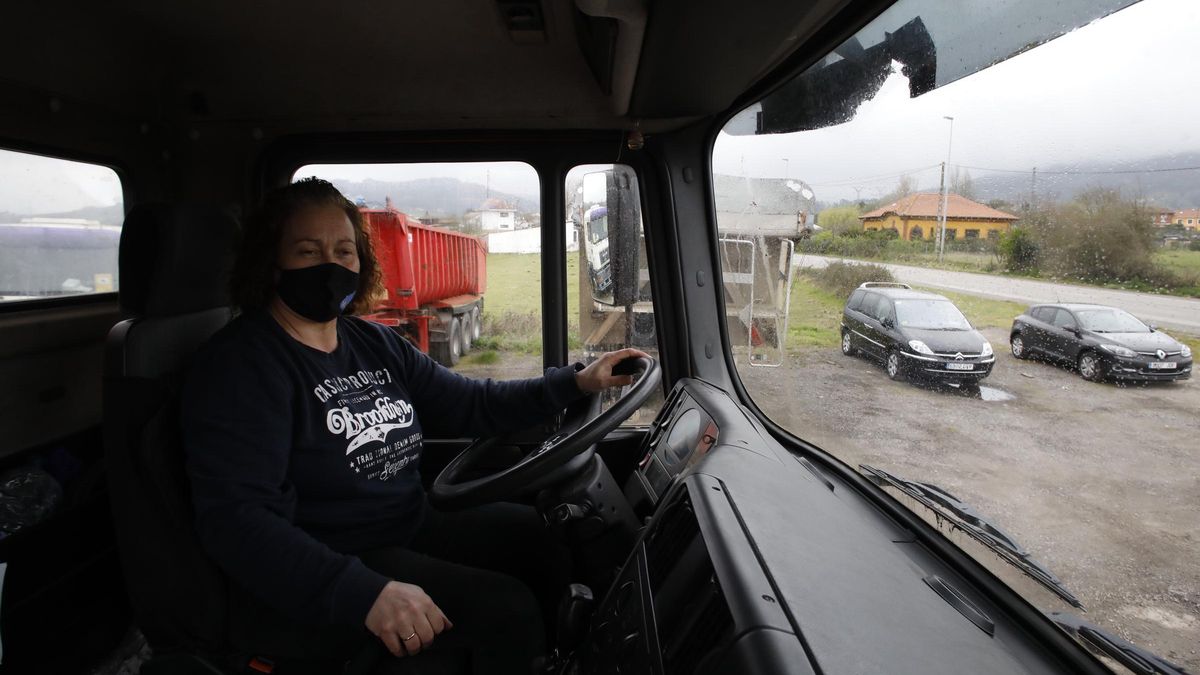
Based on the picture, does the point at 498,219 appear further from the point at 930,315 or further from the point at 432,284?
the point at 930,315

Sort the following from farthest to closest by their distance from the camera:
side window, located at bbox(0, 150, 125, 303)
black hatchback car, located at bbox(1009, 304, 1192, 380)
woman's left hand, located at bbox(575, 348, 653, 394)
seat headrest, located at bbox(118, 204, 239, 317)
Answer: side window, located at bbox(0, 150, 125, 303), woman's left hand, located at bbox(575, 348, 653, 394), seat headrest, located at bbox(118, 204, 239, 317), black hatchback car, located at bbox(1009, 304, 1192, 380)

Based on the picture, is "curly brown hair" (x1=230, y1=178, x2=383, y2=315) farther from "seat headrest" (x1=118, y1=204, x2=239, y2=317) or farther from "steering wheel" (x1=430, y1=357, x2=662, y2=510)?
"steering wheel" (x1=430, y1=357, x2=662, y2=510)

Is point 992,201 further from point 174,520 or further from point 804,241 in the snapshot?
point 174,520

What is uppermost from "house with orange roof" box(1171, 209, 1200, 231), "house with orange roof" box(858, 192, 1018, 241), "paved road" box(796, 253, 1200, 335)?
"house with orange roof" box(858, 192, 1018, 241)

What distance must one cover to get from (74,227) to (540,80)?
1693mm

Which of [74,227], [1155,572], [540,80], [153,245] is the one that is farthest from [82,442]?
[1155,572]

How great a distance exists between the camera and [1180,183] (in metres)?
0.87

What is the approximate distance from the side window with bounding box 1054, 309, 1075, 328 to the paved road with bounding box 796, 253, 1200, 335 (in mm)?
20

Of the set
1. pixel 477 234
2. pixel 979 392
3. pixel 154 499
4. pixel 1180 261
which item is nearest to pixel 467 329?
pixel 477 234

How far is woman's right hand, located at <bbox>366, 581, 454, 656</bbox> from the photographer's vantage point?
131cm

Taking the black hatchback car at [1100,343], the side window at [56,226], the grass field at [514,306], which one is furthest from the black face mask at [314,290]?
the black hatchback car at [1100,343]

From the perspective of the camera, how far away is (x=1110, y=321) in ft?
3.38

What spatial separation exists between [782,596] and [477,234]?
79.5 inches

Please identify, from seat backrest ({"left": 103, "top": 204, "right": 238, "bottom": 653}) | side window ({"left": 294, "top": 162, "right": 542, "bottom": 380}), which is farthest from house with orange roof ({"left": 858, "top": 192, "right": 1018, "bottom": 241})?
seat backrest ({"left": 103, "top": 204, "right": 238, "bottom": 653})
